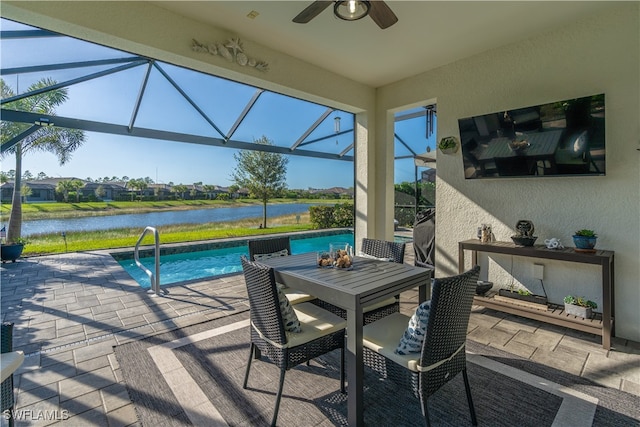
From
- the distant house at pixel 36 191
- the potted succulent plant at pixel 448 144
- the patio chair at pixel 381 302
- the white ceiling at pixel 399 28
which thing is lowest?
the patio chair at pixel 381 302

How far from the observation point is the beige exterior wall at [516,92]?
9.29 ft

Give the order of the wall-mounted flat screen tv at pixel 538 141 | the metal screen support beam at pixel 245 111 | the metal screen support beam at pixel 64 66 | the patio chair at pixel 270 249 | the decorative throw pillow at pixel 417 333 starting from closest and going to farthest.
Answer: the decorative throw pillow at pixel 417 333 < the patio chair at pixel 270 249 < the wall-mounted flat screen tv at pixel 538 141 < the metal screen support beam at pixel 64 66 < the metal screen support beam at pixel 245 111

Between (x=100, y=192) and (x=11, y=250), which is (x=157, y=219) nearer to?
(x=100, y=192)

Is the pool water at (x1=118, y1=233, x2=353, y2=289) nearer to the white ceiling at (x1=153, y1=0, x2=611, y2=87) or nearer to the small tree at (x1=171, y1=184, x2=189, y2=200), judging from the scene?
the small tree at (x1=171, y1=184, x2=189, y2=200)

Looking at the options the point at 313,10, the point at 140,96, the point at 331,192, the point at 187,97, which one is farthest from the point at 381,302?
Answer: the point at 331,192

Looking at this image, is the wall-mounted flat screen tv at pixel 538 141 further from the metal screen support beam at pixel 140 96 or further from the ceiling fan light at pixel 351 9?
the metal screen support beam at pixel 140 96

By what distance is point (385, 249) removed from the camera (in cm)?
305

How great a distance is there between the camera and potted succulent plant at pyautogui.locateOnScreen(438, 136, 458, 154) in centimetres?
409

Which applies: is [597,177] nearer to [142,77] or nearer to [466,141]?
[466,141]

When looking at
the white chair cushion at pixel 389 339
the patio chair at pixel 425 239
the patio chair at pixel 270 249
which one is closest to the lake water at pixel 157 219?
the patio chair at pixel 425 239

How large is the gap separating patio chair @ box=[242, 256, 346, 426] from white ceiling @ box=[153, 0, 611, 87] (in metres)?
2.71

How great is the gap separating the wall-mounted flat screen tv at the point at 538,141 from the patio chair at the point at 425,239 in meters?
1.16

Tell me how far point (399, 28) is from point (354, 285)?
304cm

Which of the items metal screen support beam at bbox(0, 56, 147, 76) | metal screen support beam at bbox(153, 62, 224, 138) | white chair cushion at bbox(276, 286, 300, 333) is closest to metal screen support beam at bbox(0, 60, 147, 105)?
metal screen support beam at bbox(0, 56, 147, 76)
